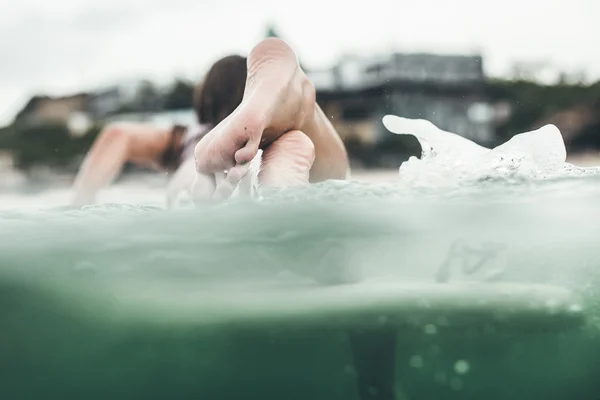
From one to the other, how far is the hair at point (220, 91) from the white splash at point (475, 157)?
0.95 meters

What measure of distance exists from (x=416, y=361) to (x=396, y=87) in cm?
1805

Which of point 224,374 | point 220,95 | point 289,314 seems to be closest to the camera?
point 289,314

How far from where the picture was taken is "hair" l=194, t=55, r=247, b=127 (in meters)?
3.84

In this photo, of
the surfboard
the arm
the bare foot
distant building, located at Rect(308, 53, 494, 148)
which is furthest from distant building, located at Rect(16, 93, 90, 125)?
the bare foot

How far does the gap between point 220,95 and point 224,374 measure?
1431 mm

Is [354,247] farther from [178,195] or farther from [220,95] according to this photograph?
[220,95]

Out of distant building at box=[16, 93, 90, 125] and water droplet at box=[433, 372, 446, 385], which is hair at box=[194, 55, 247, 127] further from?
distant building at box=[16, 93, 90, 125]

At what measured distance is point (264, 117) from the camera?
2738 millimetres

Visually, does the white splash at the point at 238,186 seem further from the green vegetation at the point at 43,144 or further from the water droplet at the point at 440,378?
the green vegetation at the point at 43,144

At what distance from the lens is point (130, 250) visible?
2984mm

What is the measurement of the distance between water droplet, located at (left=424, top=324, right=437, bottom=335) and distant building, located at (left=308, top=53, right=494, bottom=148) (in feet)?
48.7

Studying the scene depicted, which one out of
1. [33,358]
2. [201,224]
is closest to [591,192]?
[201,224]

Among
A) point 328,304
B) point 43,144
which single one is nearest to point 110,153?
point 328,304

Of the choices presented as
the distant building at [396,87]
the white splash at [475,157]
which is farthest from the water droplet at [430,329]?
the distant building at [396,87]
